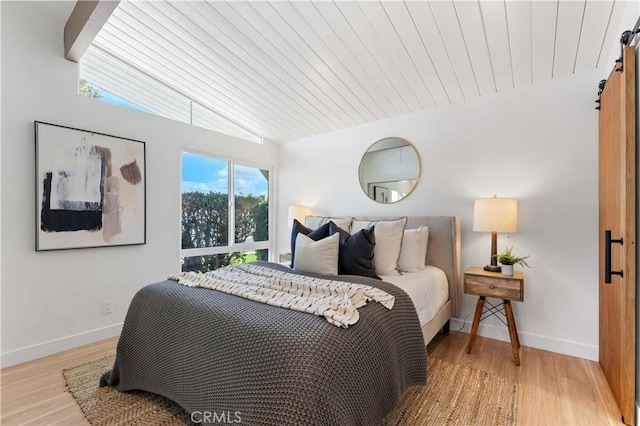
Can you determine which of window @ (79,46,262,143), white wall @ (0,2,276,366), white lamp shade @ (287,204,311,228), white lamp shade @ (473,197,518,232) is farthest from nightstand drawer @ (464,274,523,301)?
window @ (79,46,262,143)

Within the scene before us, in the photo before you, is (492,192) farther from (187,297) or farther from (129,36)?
(129,36)

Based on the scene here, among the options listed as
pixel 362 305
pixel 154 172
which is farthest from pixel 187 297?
pixel 154 172

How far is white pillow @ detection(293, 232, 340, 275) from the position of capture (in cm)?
234

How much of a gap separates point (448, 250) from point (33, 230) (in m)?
3.67

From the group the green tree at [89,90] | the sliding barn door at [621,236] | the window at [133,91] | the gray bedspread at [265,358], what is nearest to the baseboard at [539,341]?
the sliding barn door at [621,236]

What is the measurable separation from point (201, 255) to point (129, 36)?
7.88 ft

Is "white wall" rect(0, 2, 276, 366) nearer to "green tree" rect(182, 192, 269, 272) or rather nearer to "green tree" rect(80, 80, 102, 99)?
"green tree" rect(80, 80, 102, 99)

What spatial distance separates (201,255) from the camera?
3.70 meters

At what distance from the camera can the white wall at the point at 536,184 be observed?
2.43m

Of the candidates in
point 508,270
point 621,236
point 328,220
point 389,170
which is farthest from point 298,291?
point 389,170

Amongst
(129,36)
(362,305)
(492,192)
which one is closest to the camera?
(362,305)

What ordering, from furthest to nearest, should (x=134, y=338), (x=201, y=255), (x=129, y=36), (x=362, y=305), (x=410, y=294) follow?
(x=201, y=255) → (x=129, y=36) → (x=410, y=294) → (x=134, y=338) → (x=362, y=305)

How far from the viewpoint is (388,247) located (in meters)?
2.62

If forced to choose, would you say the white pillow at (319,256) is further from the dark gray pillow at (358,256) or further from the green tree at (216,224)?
the green tree at (216,224)
